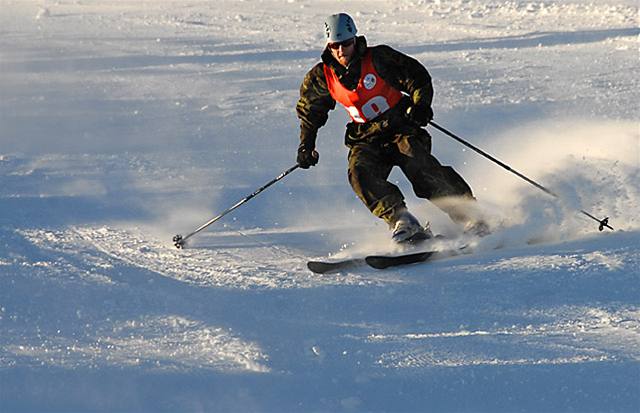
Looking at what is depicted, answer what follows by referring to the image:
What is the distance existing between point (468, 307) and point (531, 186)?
76.0 inches

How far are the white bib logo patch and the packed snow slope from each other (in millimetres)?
1010

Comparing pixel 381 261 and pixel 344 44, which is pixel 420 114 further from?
pixel 381 261

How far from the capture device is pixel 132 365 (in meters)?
4.49

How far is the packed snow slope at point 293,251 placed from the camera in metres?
4.23

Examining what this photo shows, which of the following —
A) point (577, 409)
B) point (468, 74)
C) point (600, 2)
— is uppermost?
point (600, 2)

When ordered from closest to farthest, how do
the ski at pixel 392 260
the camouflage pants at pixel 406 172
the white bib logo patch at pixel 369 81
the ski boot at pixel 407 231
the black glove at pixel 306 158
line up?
the ski at pixel 392 260 < the ski boot at pixel 407 231 < the camouflage pants at pixel 406 172 < the white bib logo patch at pixel 369 81 < the black glove at pixel 306 158

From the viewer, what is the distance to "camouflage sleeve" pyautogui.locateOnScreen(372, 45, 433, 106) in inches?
233

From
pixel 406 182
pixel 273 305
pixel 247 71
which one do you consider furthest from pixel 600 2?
pixel 273 305

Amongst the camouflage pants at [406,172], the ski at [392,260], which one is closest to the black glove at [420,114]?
the camouflage pants at [406,172]

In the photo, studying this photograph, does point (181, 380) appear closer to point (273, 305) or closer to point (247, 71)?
point (273, 305)

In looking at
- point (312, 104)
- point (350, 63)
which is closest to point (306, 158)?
point (312, 104)

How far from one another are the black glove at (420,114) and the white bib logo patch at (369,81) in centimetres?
31

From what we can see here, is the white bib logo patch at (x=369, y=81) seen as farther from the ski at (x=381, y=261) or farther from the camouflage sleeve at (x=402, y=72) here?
the ski at (x=381, y=261)

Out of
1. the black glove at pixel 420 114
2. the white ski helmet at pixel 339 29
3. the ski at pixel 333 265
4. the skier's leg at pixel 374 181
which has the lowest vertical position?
the ski at pixel 333 265
